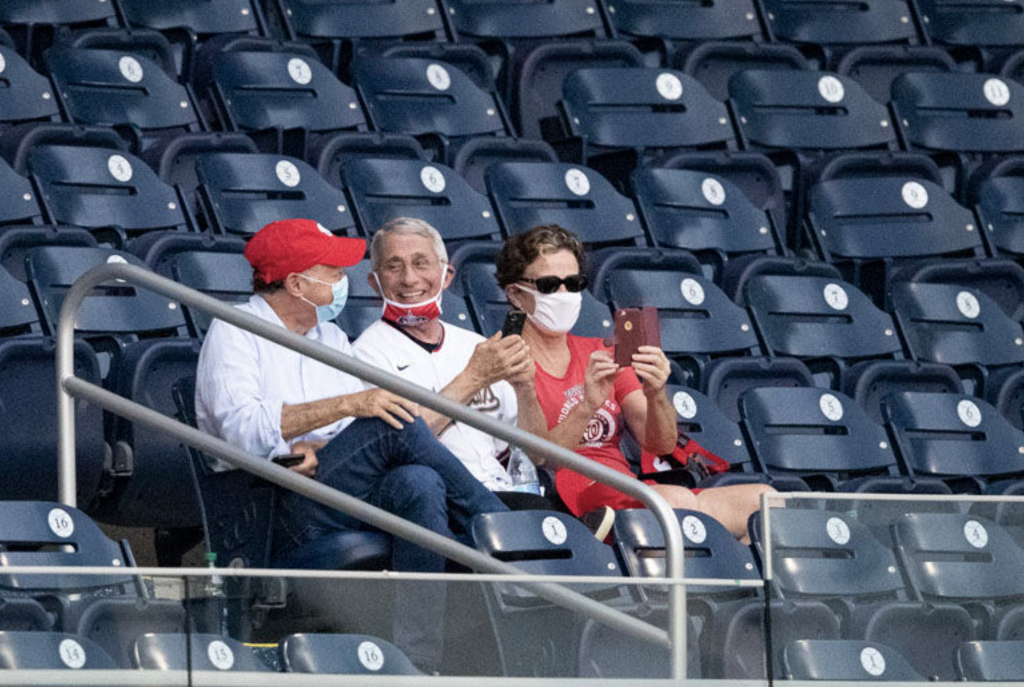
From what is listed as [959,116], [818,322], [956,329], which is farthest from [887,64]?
[818,322]

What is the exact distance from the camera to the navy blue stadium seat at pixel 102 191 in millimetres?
4473

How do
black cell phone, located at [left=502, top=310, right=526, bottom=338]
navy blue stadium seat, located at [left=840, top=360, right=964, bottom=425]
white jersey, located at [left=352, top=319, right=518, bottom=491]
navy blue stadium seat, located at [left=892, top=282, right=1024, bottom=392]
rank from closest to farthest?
black cell phone, located at [left=502, top=310, right=526, bottom=338]
white jersey, located at [left=352, top=319, right=518, bottom=491]
navy blue stadium seat, located at [left=840, top=360, right=964, bottom=425]
navy blue stadium seat, located at [left=892, top=282, right=1024, bottom=392]

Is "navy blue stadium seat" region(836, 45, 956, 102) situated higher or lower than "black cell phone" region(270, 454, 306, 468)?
higher

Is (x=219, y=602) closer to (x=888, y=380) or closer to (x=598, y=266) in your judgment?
(x=598, y=266)

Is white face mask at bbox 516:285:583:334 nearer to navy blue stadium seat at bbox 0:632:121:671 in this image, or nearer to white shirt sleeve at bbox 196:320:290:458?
white shirt sleeve at bbox 196:320:290:458

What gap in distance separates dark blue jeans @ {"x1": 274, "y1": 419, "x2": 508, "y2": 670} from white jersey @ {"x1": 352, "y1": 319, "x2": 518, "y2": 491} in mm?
246

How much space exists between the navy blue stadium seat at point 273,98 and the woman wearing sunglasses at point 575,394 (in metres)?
1.34

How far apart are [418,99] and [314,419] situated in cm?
197

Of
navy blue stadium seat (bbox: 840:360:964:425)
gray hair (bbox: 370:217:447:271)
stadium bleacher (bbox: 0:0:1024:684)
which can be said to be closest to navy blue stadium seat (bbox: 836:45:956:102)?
stadium bleacher (bbox: 0:0:1024:684)

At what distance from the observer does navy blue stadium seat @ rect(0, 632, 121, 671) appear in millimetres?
2406

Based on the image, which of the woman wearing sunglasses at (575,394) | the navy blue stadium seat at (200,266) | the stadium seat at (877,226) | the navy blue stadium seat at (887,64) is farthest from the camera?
the navy blue stadium seat at (887,64)

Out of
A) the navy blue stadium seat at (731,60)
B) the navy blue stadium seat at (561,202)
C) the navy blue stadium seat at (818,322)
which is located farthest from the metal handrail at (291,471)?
the navy blue stadium seat at (731,60)

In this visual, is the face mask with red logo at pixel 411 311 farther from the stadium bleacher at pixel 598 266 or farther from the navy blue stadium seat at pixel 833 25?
the navy blue stadium seat at pixel 833 25

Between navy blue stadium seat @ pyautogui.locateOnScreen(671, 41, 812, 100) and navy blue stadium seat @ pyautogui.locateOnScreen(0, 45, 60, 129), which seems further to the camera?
navy blue stadium seat @ pyautogui.locateOnScreen(671, 41, 812, 100)
